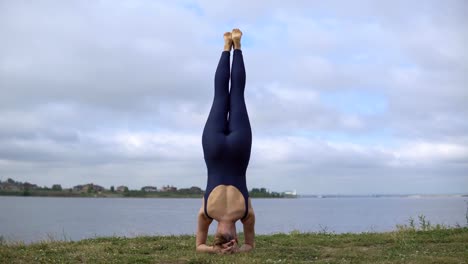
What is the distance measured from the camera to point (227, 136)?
9.85m

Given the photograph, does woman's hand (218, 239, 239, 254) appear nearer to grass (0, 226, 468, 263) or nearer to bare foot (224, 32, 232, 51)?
grass (0, 226, 468, 263)

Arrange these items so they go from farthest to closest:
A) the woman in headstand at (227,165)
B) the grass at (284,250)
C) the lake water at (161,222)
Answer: the lake water at (161,222)
the woman in headstand at (227,165)
the grass at (284,250)

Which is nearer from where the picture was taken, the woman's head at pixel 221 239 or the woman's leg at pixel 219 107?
the woman's head at pixel 221 239

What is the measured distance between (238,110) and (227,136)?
0.57 meters

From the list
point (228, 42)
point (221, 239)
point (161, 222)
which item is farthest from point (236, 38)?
point (161, 222)

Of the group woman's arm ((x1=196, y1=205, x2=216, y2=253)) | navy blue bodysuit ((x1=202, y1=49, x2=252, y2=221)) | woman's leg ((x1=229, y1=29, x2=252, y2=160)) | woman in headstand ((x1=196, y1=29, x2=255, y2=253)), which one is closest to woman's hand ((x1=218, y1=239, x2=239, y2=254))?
woman in headstand ((x1=196, y1=29, x2=255, y2=253))

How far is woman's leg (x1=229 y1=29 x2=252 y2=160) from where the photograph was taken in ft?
32.1

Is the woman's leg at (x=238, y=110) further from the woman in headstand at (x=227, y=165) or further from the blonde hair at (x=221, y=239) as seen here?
the blonde hair at (x=221, y=239)

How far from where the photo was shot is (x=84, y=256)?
932cm

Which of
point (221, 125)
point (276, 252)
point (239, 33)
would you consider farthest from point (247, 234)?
point (239, 33)

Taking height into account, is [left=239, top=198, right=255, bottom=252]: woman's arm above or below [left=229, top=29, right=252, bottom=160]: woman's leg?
below

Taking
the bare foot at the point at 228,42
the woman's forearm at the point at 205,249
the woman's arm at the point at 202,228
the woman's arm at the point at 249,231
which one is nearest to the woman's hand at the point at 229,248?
the woman's forearm at the point at 205,249

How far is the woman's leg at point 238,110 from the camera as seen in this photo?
9.80 meters

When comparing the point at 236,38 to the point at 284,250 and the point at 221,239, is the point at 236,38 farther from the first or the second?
the point at 284,250
